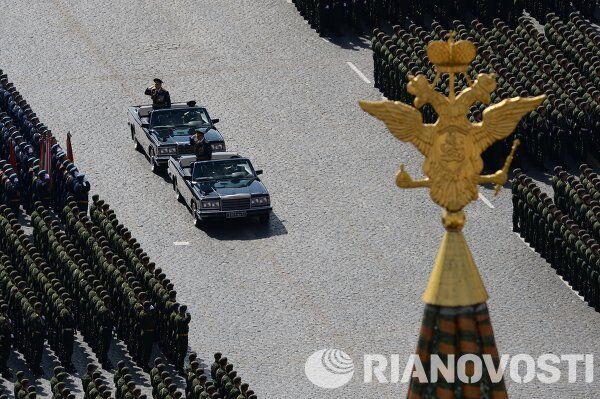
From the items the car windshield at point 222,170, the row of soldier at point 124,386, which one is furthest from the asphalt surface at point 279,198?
the row of soldier at point 124,386

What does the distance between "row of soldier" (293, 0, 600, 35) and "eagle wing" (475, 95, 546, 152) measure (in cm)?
3717

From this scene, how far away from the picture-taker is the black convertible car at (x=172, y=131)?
151ft

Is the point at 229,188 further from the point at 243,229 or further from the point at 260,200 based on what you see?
the point at 243,229

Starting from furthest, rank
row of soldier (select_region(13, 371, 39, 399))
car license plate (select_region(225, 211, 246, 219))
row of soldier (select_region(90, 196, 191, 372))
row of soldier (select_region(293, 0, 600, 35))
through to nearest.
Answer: row of soldier (select_region(293, 0, 600, 35))
car license plate (select_region(225, 211, 246, 219))
row of soldier (select_region(90, 196, 191, 372))
row of soldier (select_region(13, 371, 39, 399))

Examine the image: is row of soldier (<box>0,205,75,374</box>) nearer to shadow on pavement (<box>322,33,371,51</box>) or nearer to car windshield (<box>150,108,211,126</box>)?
car windshield (<box>150,108,211,126</box>)

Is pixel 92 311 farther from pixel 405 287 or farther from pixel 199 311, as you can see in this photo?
pixel 405 287

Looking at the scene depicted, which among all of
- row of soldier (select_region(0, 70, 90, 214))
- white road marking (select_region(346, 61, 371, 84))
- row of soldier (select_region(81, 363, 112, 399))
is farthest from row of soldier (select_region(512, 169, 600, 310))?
row of soldier (select_region(81, 363, 112, 399))

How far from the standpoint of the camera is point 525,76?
154 feet

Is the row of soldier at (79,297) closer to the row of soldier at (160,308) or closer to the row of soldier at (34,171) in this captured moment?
the row of soldier at (160,308)

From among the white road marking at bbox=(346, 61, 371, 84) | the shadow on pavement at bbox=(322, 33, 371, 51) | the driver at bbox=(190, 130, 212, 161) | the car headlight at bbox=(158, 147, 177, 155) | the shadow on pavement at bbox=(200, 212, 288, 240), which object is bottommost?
the shadow on pavement at bbox=(200, 212, 288, 240)

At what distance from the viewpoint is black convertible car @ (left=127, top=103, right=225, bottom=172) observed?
4616 centimetres

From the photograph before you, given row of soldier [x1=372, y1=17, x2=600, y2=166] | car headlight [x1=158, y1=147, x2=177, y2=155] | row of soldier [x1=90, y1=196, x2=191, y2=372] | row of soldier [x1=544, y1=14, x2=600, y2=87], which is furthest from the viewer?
row of soldier [x1=544, y1=14, x2=600, y2=87]

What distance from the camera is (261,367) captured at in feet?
121

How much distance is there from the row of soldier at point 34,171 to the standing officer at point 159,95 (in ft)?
8.92
